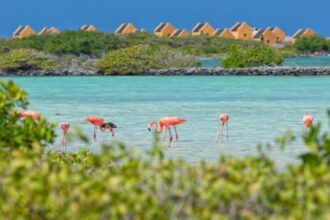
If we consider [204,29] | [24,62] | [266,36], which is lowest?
[24,62]

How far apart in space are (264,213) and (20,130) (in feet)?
7.01

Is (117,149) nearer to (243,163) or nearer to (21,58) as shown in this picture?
(243,163)

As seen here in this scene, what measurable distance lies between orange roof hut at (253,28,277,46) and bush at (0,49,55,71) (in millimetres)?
71522

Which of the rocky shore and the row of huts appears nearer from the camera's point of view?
the rocky shore

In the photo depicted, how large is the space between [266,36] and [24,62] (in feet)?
241

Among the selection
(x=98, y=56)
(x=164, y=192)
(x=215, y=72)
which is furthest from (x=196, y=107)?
(x=98, y=56)

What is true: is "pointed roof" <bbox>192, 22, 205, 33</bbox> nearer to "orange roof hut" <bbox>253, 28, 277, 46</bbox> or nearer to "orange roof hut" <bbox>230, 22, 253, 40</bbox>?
"orange roof hut" <bbox>230, 22, 253, 40</bbox>

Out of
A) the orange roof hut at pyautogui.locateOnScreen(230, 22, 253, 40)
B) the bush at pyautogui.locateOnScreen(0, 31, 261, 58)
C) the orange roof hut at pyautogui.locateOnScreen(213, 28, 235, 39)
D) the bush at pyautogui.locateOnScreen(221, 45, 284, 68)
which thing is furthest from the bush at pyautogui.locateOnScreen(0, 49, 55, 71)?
the orange roof hut at pyautogui.locateOnScreen(230, 22, 253, 40)

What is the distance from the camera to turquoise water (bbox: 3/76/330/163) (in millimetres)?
16641

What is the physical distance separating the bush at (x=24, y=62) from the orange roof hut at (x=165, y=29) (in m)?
64.5

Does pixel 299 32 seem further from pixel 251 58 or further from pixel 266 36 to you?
pixel 251 58

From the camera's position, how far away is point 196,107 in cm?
2769

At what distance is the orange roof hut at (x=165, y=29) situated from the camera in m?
122

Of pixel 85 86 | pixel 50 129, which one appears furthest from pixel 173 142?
pixel 85 86
